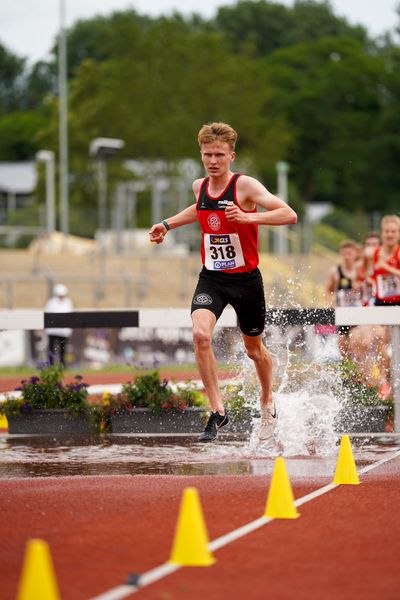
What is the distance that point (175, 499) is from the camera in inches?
316

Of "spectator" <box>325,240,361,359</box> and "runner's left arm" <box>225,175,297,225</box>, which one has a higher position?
"runner's left arm" <box>225,175,297,225</box>

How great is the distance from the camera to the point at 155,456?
1046 cm

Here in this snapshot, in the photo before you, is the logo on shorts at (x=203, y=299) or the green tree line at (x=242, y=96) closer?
the logo on shorts at (x=203, y=299)

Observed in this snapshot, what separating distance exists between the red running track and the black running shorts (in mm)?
1703

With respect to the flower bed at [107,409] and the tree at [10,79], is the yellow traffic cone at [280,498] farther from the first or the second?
the tree at [10,79]

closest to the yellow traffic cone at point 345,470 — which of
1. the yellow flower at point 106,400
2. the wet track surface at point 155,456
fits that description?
the wet track surface at point 155,456

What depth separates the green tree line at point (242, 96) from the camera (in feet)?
172

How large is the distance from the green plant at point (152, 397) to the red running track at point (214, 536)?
10.8 feet

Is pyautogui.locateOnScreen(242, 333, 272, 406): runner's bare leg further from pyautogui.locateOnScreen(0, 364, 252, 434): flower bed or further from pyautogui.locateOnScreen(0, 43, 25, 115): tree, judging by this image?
pyautogui.locateOnScreen(0, 43, 25, 115): tree

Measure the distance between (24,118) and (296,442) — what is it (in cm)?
7734


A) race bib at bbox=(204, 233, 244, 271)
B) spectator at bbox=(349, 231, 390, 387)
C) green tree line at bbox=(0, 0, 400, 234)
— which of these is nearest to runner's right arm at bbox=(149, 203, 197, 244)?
race bib at bbox=(204, 233, 244, 271)

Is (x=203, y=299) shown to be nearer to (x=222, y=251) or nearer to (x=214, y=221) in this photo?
(x=222, y=251)

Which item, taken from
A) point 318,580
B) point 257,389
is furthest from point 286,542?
point 257,389

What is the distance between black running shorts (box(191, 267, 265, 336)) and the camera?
10.2 metres
